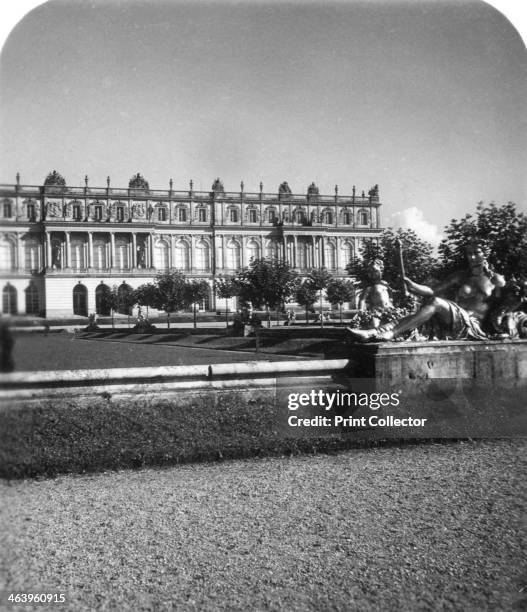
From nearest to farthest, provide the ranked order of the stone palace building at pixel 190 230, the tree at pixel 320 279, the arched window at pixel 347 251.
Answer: the stone palace building at pixel 190 230, the arched window at pixel 347 251, the tree at pixel 320 279

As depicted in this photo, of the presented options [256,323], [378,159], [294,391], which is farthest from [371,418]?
[256,323]

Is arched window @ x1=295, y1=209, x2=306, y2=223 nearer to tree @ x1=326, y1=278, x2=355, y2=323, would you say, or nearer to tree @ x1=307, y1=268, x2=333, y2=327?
tree @ x1=307, y1=268, x2=333, y2=327

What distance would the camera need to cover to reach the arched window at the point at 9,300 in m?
2.21

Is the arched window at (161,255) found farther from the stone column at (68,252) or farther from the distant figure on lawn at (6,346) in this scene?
the distant figure on lawn at (6,346)

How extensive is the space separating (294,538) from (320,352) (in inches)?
302

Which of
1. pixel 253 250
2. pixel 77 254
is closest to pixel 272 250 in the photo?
pixel 253 250

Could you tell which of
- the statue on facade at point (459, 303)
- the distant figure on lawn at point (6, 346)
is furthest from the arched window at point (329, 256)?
the distant figure on lawn at point (6, 346)

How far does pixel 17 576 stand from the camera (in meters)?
2.92

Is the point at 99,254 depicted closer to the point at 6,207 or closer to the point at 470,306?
the point at 6,207

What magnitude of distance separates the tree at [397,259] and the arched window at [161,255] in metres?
2.80

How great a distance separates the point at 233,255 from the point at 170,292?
1533 mm

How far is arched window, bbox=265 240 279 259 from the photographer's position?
8930mm

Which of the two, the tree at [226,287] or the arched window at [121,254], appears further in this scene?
the tree at [226,287]

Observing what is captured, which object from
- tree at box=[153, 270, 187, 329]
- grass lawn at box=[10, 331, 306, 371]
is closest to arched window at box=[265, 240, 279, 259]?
tree at box=[153, 270, 187, 329]
